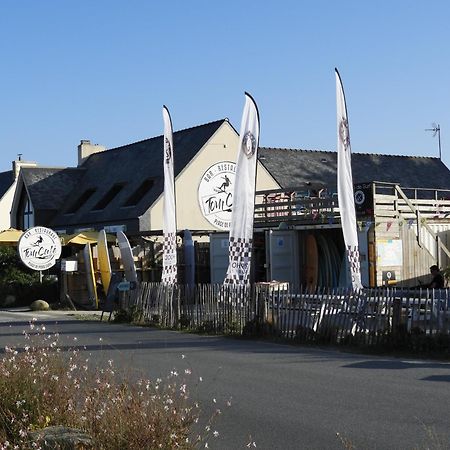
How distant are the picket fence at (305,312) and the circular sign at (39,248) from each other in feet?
32.7

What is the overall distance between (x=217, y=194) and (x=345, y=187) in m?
18.7

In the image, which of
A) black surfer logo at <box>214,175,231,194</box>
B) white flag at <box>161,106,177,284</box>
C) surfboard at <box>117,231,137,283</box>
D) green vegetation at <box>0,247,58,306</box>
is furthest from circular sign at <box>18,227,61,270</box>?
black surfer logo at <box>214,175,231,194</box>

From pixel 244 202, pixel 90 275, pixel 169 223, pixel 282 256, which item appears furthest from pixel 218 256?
pixel 244 202

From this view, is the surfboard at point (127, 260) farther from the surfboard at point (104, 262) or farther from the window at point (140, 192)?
the window at point (140, 192)

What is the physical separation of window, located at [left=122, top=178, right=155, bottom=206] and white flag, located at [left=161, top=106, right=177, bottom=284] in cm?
1378

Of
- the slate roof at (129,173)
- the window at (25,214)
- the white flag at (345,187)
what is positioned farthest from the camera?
the window at (25,214)

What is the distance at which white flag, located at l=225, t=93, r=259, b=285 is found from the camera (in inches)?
783

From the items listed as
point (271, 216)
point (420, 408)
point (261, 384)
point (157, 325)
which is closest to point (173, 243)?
point (157, 325)

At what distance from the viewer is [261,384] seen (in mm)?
11461

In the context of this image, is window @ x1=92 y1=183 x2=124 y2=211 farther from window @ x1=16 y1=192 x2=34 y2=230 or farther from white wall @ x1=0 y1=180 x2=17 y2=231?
white wall @ x1=0 y1=180 x2=17 y2=231

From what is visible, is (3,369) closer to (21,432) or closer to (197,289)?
(21,432)

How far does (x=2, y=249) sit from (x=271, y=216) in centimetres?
1187

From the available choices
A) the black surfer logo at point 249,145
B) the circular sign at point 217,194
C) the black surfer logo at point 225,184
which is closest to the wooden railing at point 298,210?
the black surfer logo at point 249,145

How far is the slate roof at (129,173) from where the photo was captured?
122 feet
